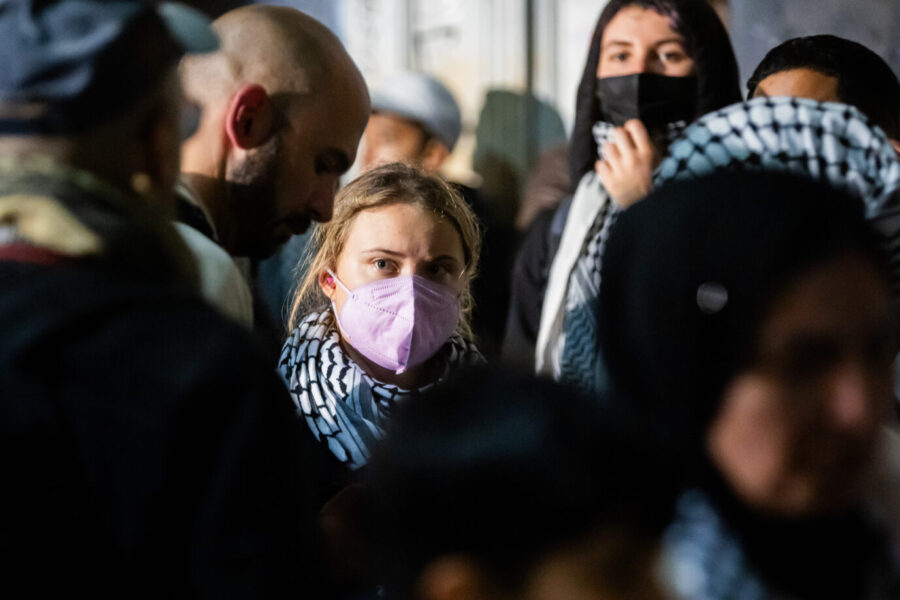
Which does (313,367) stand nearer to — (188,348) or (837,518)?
(188,348)

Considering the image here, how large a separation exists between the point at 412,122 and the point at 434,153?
156 millimetres

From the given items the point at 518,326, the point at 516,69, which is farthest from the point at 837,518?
the point at 516,69

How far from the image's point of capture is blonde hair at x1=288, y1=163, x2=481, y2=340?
9.00ft

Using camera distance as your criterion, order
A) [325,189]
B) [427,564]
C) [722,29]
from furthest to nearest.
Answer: [722,29], [325,189], [427,564]

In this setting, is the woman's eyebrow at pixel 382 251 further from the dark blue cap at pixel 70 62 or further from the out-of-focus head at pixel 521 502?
the out-of-focus head at pixel 521 502

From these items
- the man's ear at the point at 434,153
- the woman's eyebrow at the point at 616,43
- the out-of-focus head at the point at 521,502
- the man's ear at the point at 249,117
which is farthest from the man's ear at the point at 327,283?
the man's ear at the point at 434,153

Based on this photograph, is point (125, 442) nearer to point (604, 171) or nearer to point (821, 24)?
point (604, 171)

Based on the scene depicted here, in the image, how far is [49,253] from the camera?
1.34 m

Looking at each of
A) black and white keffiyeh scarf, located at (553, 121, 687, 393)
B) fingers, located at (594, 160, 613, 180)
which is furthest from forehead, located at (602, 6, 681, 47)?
fingers, located at (594, 160, 613, 180)

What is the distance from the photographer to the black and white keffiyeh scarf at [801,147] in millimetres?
2000

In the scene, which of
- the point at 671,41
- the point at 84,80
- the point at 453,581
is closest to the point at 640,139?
the point at 671,41

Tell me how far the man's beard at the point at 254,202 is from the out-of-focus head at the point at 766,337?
1271 mm

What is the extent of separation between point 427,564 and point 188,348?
39cm

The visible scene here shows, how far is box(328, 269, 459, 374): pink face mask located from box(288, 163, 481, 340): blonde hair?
6.0 inches
